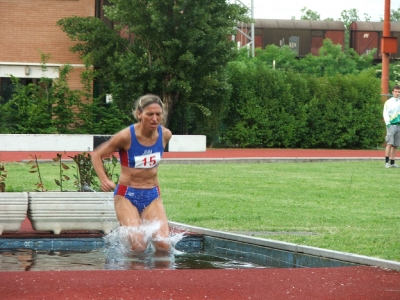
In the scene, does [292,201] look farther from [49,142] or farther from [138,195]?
[49,142]

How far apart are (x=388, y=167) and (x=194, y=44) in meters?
10.7

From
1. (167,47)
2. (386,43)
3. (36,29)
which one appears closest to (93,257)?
(167,47)

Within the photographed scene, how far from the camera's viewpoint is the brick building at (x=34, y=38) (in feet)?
123

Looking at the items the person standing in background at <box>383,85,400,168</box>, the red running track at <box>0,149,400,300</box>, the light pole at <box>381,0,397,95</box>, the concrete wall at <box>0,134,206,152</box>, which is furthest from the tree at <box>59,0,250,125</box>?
the red running track at <box>0,149,400,300</box>

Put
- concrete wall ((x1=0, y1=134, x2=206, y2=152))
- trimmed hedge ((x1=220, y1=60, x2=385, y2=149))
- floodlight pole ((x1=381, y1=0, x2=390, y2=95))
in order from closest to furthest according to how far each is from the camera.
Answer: concrete wall ((x1=0, y1=134, x2=206, y2=152)), floodlight pole ((x1=381, y1=0, x2=390, y2=95)), trimmed hedge ((x1=220, y1=60, x2=385, y2=149))

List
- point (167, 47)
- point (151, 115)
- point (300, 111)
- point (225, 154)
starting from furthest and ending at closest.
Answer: point (300, 111) → point (167, 47) → point (225, 154) → point (151, 115)

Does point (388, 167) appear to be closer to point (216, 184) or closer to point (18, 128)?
point (216, 184)

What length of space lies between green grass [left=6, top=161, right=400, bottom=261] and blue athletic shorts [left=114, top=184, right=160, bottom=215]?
1.77 m

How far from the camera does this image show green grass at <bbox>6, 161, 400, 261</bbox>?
39.5ft

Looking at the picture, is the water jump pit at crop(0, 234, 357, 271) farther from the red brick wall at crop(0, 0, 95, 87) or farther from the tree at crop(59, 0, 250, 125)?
the red brick wall at crop(0, 0, 95, 87)

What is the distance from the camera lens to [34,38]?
3791cm

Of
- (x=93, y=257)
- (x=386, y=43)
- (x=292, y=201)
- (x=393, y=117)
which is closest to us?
(x=93, y=257)

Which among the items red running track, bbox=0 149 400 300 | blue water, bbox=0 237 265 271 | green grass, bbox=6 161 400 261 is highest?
red running track, bbox=0 149 400 300

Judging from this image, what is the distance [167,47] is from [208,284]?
2678 centimetres
